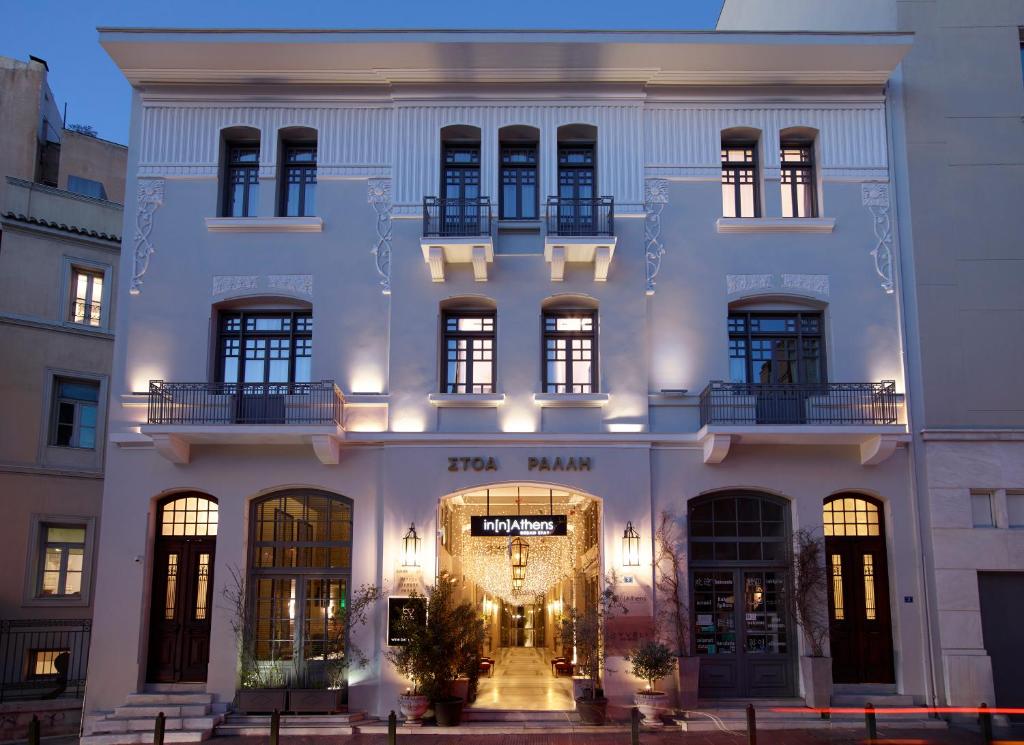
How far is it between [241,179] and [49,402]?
8109 mm

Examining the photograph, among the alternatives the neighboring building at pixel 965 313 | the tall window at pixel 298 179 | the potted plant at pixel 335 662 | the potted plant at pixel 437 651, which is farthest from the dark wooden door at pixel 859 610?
the tall window at pixel 298 179

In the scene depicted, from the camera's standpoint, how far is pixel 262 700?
17.6 m

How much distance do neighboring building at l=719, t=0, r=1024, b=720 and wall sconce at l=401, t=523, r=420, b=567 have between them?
9.39 m

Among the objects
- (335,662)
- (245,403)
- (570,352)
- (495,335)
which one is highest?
(495,335)

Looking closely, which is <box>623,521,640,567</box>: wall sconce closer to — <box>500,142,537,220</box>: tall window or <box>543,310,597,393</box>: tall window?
<box>543,310,597,393</box>: tall window

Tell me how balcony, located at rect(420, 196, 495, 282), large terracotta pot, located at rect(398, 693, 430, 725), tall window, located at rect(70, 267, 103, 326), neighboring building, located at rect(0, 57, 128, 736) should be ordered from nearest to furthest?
large terracotta pot, located at rect(398, 693, 430, 725), balcony, located at rect(420, 196, 495, 282), neighboring building, located at rect(0, 57, 128, 736), tall window, located at rect(70, 267, 103, 326)

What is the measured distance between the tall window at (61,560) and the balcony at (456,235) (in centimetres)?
1178

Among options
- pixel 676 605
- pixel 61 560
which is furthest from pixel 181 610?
pixel 676 605

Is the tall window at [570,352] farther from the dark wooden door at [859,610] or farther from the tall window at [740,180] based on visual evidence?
the dark wooden door at [859,610]

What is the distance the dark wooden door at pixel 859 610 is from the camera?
1864 cm

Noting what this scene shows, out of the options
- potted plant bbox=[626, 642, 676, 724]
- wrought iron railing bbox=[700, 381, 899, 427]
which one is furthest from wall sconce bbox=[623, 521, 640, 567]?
wrought iron railing bbox=[700, 381, 899, 427]

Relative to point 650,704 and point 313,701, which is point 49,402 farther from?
point 650,704

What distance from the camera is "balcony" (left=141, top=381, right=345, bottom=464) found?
17969 mm

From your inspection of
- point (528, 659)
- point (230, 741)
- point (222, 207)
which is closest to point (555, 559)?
point (528, 659)
